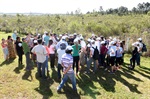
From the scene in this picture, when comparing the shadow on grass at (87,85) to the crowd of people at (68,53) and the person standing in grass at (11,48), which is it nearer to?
the crowd of people at (68,53)

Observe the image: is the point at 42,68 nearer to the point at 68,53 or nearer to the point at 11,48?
the point at 68,53

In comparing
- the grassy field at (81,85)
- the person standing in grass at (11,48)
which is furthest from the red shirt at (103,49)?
the person standing in grass at (11,48)

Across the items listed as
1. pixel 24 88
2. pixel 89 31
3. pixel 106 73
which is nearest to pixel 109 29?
pixel 89 31

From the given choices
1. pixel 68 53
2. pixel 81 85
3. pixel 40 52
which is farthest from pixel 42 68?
pixel 68 53

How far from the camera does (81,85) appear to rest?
7883 mm

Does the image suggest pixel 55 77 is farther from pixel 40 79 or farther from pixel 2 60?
pixel 2 60

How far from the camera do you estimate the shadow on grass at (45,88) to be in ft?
22.9

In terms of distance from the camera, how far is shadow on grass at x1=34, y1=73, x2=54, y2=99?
697 cm

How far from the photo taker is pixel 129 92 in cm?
755

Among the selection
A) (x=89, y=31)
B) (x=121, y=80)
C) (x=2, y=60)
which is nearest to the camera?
(x=121, y=80)

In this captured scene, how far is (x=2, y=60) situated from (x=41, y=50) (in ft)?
15.6

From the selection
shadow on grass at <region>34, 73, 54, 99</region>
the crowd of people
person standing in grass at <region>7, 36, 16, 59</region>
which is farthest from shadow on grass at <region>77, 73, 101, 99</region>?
person standing in grass at <region>7, 36, 16, 59</region>

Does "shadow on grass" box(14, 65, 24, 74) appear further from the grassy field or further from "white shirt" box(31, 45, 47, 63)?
"white shirt" box(31, 45, 47, 63)

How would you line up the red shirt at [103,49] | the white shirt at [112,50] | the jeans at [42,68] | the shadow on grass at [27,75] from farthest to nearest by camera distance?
the red shirt at [103,49] < the white shirt at [112,50] < the shadow on grass at [27,75] < the jeans at [42,68]
